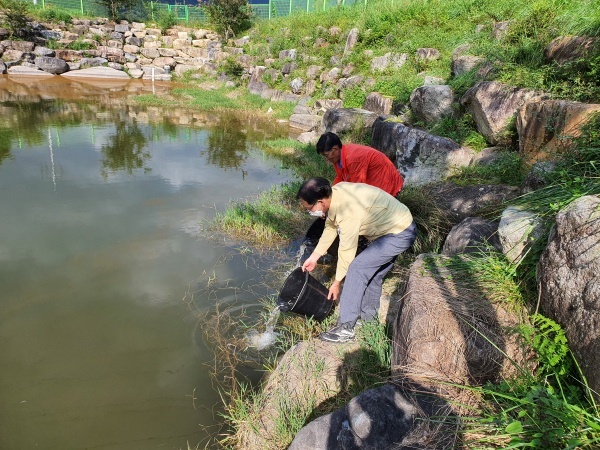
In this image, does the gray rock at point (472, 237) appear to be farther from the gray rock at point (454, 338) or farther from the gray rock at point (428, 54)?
the gray rock at point (428, 54)

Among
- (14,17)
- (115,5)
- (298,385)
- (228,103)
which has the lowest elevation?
(298,385)

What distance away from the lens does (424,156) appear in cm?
598

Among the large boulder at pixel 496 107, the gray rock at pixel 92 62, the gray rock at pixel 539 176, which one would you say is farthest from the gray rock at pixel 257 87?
the gray rock at pixel 539 176

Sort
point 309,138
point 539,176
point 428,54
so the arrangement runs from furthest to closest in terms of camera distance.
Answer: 1. point 309,138
2. point 428,54
3. point 539,176

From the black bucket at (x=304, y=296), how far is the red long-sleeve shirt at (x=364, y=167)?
4.04 feet

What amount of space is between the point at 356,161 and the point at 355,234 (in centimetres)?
133

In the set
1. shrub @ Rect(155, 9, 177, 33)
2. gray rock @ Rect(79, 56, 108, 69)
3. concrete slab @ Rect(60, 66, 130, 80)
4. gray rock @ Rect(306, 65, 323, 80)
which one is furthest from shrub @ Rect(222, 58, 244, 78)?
shrub @ Rect(155, 9, 177, 33)

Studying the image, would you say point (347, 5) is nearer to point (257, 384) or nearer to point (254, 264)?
point (254, 264)

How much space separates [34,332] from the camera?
3.36 m

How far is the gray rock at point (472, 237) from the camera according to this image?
3.04 meters

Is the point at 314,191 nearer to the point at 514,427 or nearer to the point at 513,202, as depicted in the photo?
the point at 514,427

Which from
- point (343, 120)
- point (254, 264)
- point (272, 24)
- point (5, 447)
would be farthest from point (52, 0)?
point (5, 447)

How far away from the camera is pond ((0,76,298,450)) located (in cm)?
268

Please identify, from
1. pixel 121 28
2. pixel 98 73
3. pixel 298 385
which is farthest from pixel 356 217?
pixel 121 28
